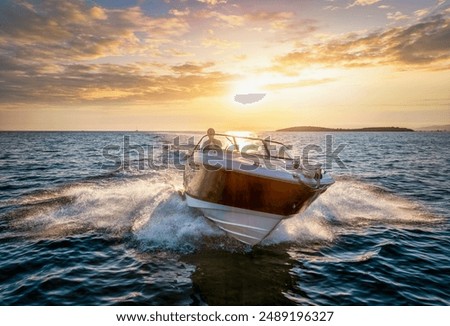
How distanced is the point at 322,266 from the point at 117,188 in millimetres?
11172

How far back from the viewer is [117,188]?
16.0 m

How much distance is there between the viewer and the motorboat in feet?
26.3

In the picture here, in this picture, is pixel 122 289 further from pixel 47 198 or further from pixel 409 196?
pixel 409 196

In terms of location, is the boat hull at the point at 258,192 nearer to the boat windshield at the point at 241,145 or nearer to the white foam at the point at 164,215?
the boat windshield at the point at 241,145

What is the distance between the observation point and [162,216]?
1117 centimetres

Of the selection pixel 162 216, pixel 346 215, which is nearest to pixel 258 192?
pixel 162 216

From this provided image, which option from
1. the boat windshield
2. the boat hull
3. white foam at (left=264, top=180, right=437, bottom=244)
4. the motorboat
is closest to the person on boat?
the boat windshield

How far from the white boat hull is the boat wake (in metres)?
0.57

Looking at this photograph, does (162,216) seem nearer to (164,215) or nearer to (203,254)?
(164,215)

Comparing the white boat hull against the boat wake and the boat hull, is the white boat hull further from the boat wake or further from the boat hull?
the boat wake

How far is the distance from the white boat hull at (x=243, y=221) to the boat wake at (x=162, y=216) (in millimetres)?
570

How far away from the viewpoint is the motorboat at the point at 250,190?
8.03m
